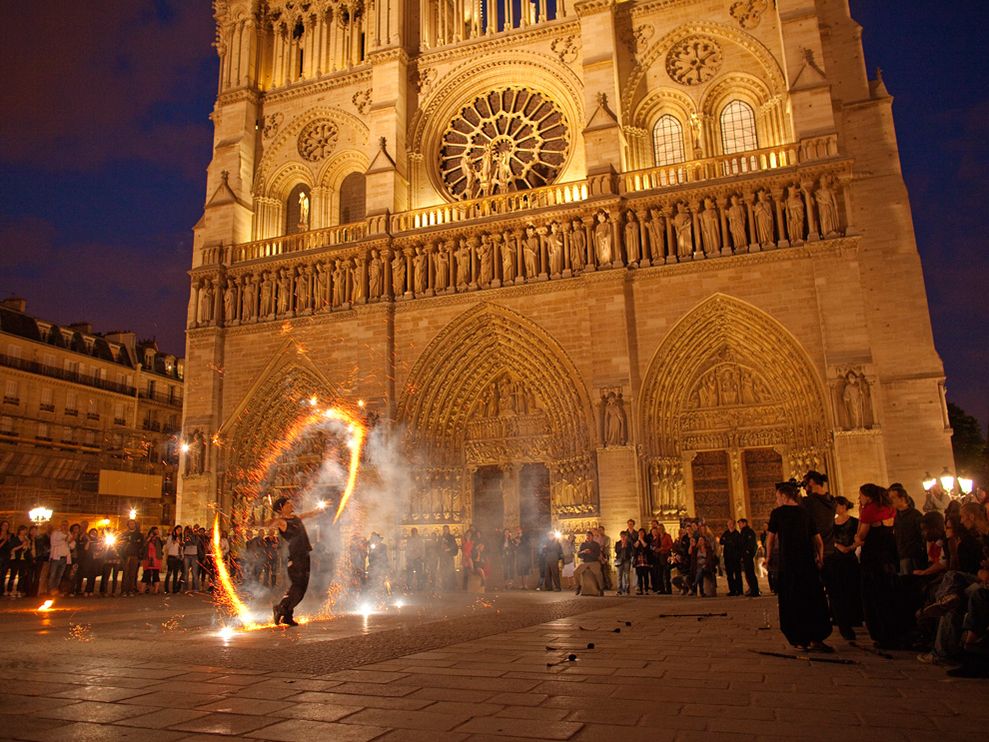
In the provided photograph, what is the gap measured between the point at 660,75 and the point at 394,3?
6.80 metres

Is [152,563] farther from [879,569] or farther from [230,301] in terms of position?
[879,569]

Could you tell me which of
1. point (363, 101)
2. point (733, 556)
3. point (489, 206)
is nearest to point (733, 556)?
point (733, 556)

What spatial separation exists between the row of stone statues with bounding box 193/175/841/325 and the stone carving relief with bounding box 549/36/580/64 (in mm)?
4364

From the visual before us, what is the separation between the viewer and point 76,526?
12.6 m

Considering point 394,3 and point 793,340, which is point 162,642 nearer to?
point 793,340

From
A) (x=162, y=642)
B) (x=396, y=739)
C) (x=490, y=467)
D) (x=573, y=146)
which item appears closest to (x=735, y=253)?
(x=573, y=146)

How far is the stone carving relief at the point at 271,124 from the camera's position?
19.9 meters

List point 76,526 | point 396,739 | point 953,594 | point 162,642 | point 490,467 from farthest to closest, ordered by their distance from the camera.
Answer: point 490,467 < point 76,526 < point 162,642 < point 953,594 < point 396,739

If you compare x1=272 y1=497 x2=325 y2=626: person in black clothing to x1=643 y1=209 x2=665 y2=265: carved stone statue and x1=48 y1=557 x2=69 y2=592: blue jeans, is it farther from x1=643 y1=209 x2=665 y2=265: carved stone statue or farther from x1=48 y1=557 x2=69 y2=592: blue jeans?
x1=643 y1=209 x2=665 y2=265: carved stone statue

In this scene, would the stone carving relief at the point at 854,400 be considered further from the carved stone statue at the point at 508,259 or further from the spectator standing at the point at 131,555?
the spectator standing at the point at 131,555

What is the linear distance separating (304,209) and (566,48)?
7571 mm

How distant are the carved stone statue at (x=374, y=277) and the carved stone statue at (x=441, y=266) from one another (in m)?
Answer: 1.28

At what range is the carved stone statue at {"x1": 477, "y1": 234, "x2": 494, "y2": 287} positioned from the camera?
16.0 meters

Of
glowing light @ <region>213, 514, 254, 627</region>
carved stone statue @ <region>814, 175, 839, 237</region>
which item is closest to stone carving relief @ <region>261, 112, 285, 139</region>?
glowing light @ <region>213, 514, 254, 627</region>
